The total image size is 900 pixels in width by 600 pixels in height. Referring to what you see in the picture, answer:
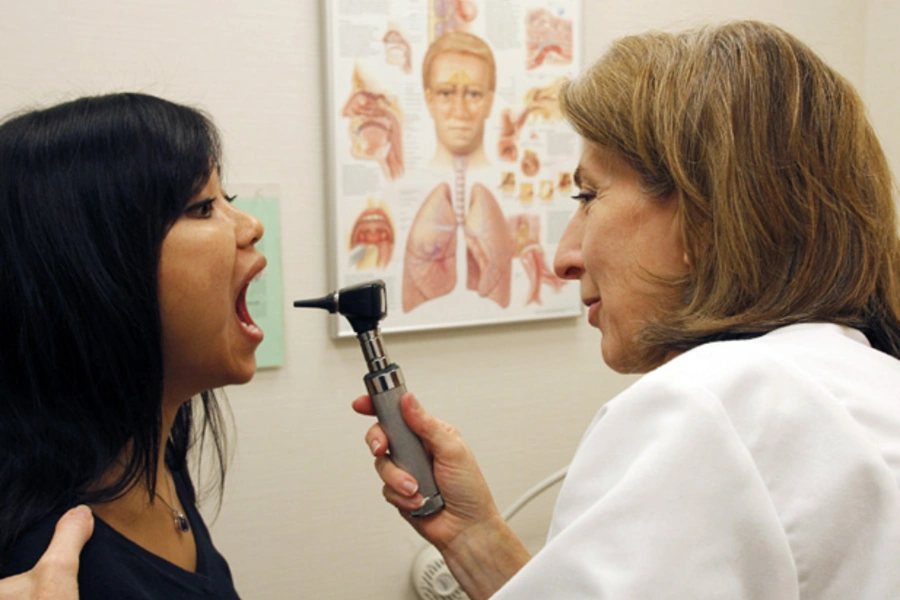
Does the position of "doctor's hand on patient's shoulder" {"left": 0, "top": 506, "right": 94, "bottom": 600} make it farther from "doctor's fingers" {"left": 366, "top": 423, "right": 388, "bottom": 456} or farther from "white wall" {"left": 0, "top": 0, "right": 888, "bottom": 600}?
"white wall" {"left": 0, "top": 0, "right": 888, "bottom": 600}

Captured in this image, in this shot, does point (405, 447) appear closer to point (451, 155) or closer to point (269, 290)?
point (269, 290)

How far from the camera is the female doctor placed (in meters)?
0.61

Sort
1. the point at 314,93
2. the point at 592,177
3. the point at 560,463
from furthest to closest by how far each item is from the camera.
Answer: the point at 560,463, the point at 314,93, the point at 592,177

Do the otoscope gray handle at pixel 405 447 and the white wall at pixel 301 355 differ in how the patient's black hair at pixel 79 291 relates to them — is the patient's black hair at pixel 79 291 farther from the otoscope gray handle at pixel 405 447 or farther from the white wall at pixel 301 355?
the white wall at pixel 301 355

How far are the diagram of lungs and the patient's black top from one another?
0.77 metres

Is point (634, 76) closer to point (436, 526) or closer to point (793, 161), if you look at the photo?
point (793, 161)

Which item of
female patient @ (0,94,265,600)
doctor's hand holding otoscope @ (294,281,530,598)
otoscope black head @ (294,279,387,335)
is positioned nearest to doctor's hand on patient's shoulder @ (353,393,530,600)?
doctor's hand holding otoscope @ (294,281,530,598)

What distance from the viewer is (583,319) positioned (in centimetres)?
187

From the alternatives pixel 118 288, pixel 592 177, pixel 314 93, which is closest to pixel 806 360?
pixel 592 177

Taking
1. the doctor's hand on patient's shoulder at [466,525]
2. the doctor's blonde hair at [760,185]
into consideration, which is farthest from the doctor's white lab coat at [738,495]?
the doctor's hand on patient's shoulder at [466,525]

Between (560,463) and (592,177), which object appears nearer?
(592,177)

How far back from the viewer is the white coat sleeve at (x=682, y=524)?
602 millimetres

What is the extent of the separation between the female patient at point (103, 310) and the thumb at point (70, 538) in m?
0.03

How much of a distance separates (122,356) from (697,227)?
2.05 feet
